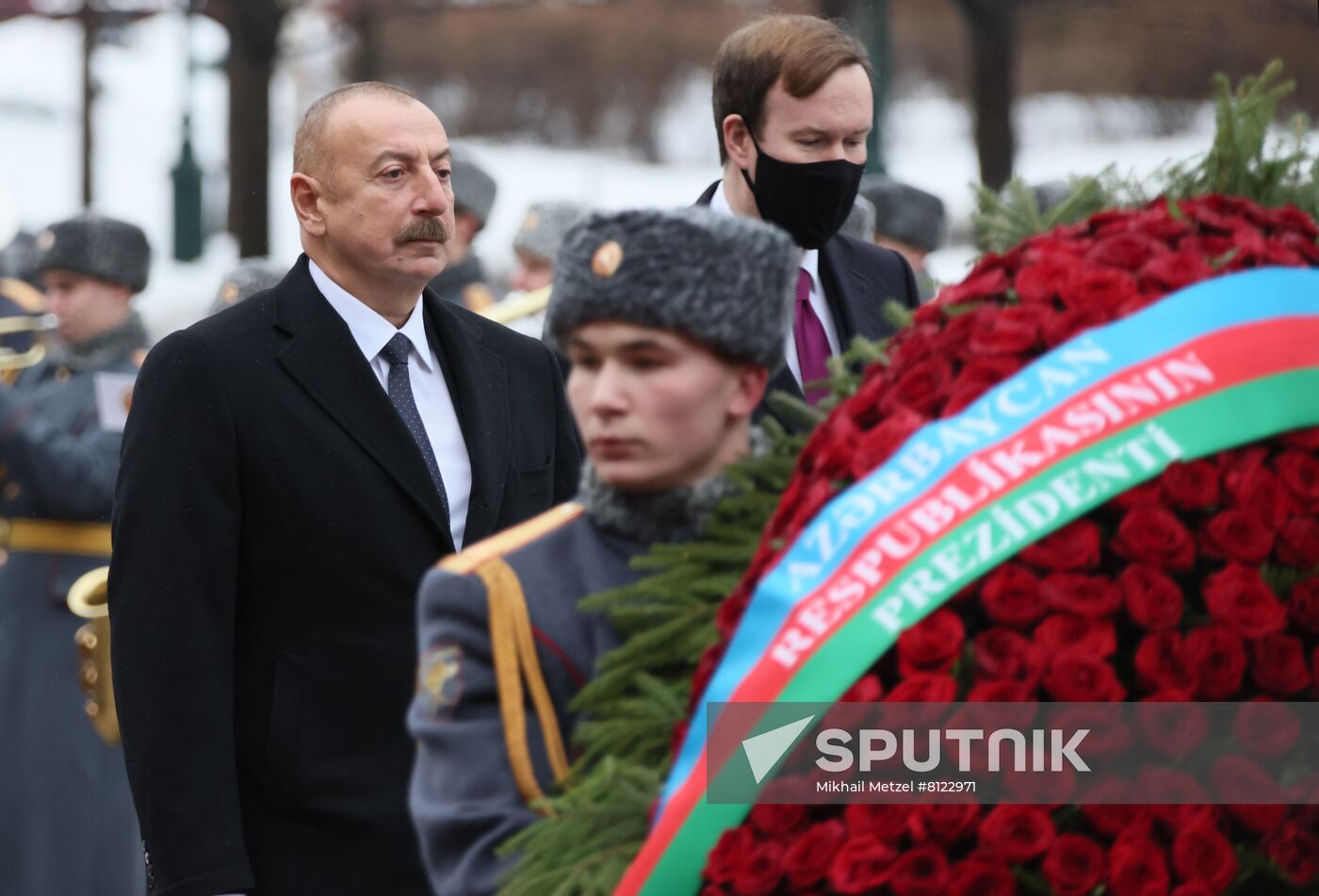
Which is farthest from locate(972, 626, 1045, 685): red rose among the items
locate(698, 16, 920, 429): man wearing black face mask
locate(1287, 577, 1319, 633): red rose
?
locate(698, 16, 920, 429): man wearing black face mask

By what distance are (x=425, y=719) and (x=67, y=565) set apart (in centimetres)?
466

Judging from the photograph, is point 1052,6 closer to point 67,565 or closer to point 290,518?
point 67,565

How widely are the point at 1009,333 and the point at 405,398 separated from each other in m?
1.68

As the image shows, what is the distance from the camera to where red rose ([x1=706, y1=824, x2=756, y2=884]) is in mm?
2443

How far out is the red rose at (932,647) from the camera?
2.42 metres

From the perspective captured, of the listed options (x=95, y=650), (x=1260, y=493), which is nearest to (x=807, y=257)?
(x=1260, y=493)

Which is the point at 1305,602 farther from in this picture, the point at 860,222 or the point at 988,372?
the point at 860,222

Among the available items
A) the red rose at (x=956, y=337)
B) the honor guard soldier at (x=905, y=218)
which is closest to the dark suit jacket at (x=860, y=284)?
the red rose at (x=956, y=337)

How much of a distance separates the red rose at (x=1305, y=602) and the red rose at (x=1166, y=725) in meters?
0.19

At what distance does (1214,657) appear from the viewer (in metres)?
2.42

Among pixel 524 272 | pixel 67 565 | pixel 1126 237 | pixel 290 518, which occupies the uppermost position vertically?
pixel 1126 237

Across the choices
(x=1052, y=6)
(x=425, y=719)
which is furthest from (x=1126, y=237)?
(x=1052, y=6)

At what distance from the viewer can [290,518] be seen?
3.80m

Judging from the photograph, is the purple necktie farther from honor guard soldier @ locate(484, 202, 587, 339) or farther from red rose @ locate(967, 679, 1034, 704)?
honor guard soldier @ locate(484, 202, 587, 339)
